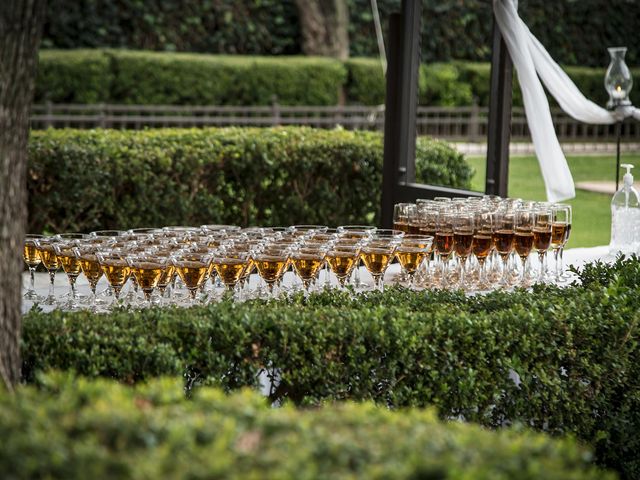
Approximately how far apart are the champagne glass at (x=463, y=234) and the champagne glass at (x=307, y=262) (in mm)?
804

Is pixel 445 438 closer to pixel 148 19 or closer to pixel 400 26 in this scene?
pixel 400 26

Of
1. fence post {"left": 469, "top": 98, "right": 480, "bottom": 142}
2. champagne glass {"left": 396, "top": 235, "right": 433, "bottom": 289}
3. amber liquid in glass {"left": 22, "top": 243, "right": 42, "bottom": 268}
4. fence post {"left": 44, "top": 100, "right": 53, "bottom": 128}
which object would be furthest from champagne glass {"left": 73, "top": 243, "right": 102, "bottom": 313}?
fence post {"left": 469, "top": 98, "right": 480, "bottom": 142}

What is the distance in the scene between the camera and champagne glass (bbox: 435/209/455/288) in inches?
192

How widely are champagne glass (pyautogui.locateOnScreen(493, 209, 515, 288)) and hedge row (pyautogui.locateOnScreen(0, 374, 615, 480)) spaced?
2.71m

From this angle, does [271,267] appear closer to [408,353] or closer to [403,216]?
[408,353]

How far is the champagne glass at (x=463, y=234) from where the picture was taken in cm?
488

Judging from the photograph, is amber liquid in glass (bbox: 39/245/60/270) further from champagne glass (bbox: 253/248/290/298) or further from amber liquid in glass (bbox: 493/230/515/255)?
amber liquid in glass (bbox: 493/230/515/255)

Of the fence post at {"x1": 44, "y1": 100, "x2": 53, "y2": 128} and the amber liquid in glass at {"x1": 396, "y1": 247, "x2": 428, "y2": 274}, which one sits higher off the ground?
the fence post at {"x1": 44, "y1": 100, "x2": 53, "y2": 128}

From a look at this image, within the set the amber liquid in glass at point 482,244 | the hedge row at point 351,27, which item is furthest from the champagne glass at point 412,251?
→ the hedge row at point 351,27

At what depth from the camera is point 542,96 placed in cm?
647

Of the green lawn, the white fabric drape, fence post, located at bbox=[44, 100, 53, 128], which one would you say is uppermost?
the white fabric drape

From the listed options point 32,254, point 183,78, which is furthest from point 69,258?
point 183,78

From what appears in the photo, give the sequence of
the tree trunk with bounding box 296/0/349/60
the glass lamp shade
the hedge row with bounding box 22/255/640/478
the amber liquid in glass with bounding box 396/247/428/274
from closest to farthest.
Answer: the hedge row with bounding box 22/255/640/478 → the amber liquid in glass with bounding box 396/247/428/274 → the glass lamp shade → the tree trunk with bounding box 296/0/349/60

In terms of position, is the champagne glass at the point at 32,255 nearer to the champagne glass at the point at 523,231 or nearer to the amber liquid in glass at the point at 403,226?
the amber liquid in glass at the point at 403,226
